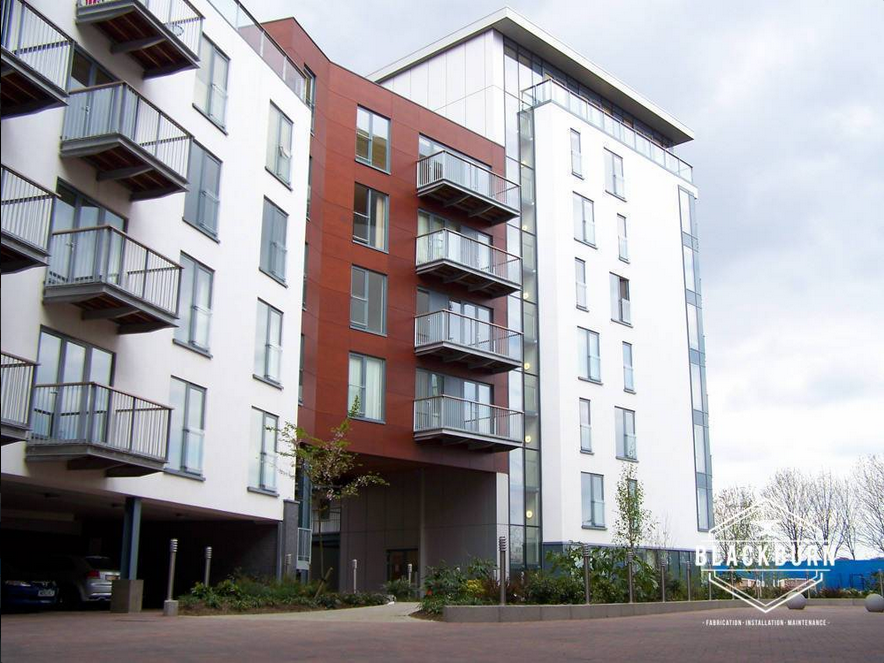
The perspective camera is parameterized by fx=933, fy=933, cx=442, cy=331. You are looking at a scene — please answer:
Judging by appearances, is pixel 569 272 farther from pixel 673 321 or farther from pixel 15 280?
pixel 15 280

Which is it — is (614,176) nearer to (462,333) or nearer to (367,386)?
(462,333)

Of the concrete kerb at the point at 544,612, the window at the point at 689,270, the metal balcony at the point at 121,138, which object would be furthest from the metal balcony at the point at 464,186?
the concrete kerb at the point at 544,612

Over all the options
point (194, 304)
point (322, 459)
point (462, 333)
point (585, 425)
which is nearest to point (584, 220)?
point (585, 425)

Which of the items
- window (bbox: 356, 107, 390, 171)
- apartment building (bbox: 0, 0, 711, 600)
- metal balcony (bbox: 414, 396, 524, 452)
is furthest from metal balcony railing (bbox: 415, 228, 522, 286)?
metal balcony (bbox: 414, 396, 524, 452)

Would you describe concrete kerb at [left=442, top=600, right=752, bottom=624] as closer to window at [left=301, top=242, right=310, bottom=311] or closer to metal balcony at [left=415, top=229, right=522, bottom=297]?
window at [left=301, top=242, right=310, bottom=311]

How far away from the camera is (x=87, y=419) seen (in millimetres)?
17938

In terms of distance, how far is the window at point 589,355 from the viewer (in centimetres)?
3900

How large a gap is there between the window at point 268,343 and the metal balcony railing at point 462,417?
6.60 metres

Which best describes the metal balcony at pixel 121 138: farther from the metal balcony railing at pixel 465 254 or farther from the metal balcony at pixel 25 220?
the metal balcony railing at pixel 465 254

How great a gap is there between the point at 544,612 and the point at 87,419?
1043cm

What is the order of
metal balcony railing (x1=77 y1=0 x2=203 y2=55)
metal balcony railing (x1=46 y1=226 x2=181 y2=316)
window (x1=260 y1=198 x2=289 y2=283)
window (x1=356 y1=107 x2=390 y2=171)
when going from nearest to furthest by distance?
metal balcony railing (x1=46 y1=226 x2=181 y2=316)
metal balcony railing (x1=77 y1=0 x2=203 y2=55)
window (x1=260 y1=198 x2=289 y2=283)
window (x1=356 y1=107 x2=390 y2=171)

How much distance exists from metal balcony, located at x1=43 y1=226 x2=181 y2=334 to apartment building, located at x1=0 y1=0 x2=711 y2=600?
7cm

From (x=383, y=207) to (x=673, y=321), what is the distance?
58.9ft

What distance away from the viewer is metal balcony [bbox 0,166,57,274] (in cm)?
1641
